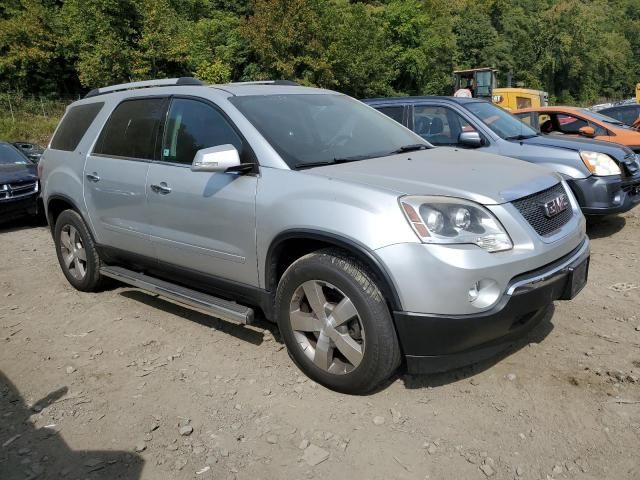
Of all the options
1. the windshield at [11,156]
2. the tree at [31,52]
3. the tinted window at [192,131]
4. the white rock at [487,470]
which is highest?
the tree at [31,52]

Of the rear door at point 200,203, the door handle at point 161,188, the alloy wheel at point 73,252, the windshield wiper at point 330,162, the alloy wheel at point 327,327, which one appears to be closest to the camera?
the alloy wheel at point 327,327

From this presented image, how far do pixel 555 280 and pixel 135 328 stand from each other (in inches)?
122

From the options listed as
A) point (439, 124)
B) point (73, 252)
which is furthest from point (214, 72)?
point (73, 252)

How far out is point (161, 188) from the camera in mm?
3965

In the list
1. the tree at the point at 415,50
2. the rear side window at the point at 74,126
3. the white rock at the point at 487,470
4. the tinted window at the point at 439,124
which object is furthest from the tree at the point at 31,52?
the white rock at the point at 487,470

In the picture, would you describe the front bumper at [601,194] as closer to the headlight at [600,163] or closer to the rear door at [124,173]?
the headlight at [600,163]

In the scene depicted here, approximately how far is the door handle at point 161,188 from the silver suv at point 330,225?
1 cm

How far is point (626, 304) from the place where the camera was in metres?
4.43

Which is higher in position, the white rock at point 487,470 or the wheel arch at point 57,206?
the wheel arch at point 57,206

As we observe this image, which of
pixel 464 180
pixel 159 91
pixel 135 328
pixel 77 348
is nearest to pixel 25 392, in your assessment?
pixel 77 348

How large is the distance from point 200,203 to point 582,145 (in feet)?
16.1

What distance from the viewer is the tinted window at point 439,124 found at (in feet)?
22.6

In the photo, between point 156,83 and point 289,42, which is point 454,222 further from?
point 289,42

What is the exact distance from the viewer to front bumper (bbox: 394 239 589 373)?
2.79 m
